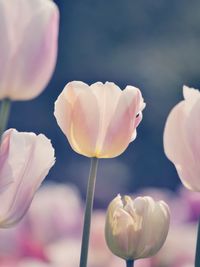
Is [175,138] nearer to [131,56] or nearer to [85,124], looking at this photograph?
[85,124]

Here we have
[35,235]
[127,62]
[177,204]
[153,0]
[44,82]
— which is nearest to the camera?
[44,82]

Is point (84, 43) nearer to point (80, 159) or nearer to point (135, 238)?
point (80, 159)

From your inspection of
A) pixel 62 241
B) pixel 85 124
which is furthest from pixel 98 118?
pixel 62 241

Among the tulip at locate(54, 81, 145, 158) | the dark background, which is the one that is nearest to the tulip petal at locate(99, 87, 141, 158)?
the tulip at locate(54, 81, 145, 158)

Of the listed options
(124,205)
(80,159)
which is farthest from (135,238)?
(80,159)

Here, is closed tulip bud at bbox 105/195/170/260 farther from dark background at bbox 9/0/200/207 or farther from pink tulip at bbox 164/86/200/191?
dark background at bbox 9/0/200/207

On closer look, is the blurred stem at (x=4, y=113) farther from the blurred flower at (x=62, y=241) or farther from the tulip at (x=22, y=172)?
the blurred flower at (x=62, y=241)
